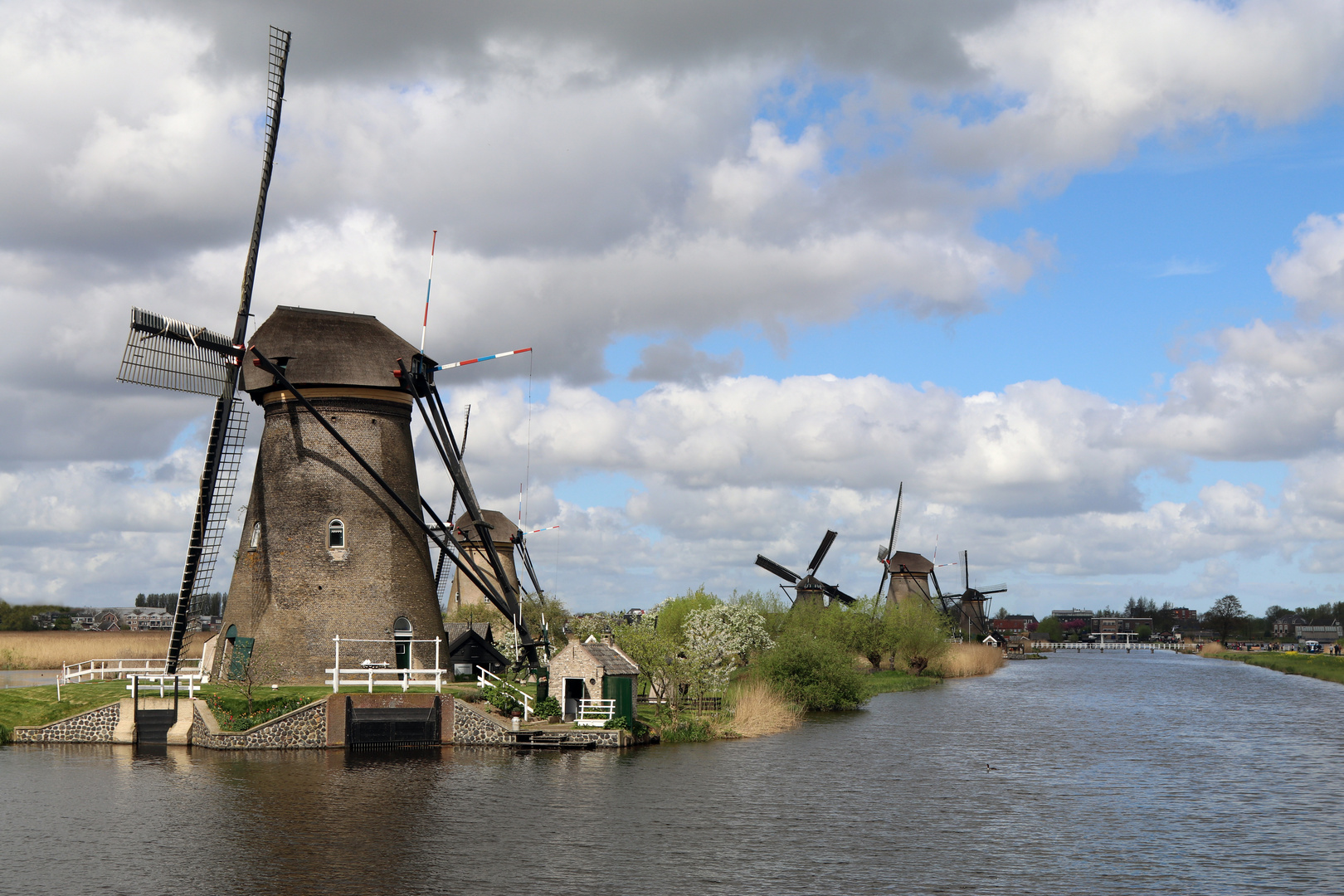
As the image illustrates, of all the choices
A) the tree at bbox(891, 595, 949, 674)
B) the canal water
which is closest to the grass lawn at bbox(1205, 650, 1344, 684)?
the tree at bbox(891, 595, 949, 674)

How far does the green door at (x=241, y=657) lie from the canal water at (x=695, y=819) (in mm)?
4429

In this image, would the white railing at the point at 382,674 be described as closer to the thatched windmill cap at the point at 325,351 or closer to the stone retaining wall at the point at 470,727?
the stone retaining wall at the point at 470,727

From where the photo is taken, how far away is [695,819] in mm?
23484

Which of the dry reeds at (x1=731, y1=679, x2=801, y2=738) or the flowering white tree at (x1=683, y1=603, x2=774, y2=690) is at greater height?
the flowering white tree at (x1=683, y1=603, x2=774, y2=690)

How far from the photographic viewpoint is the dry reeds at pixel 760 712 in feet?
129

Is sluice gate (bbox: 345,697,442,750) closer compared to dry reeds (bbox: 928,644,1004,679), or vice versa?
sluice gate (bbox: 345,697,442,750)

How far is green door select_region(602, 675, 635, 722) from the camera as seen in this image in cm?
3384

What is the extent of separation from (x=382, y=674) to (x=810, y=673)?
1913cm

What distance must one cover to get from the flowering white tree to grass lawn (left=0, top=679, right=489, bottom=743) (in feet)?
26.1

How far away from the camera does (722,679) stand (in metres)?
40.6

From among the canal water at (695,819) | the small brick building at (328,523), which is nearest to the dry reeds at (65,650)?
the small brick building at (328,523)

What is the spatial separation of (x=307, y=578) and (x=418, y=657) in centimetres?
418

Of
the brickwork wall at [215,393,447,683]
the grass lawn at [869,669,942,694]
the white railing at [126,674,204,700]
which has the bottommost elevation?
the grass lawn at [869,669,942,694]

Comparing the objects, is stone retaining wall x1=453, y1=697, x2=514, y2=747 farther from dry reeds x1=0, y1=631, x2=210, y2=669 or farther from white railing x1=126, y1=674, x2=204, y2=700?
dry reeds x1=0, y1=631, x2=210, y2=669
